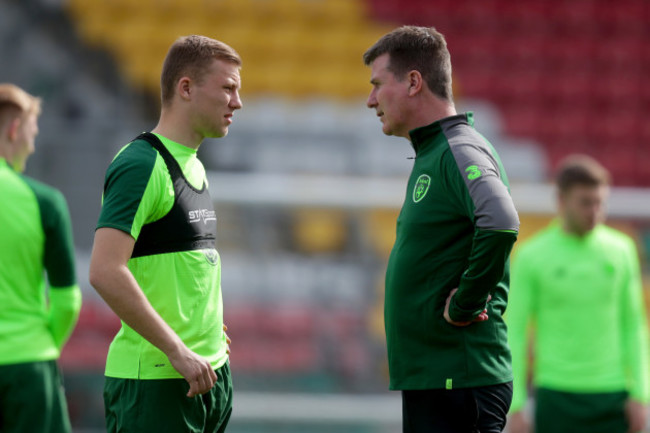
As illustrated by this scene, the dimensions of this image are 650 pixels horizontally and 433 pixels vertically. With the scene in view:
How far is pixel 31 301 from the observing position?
3646 millimetres

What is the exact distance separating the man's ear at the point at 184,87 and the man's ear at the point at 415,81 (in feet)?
2.22

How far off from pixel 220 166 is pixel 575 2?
15.9 ft

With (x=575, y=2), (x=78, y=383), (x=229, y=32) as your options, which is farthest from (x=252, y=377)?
(x=575, y=2)

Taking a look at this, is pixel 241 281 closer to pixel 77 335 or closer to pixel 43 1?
pixel 77 335

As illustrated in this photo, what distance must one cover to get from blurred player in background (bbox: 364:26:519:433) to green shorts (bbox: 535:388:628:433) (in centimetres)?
177

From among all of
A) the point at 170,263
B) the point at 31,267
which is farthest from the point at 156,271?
the point at 31,267

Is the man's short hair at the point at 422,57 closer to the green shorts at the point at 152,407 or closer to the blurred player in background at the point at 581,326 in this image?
the green shorts at the point at 152,407

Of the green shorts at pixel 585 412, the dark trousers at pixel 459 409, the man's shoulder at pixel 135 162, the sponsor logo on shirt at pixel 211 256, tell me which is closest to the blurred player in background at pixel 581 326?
the green shorts at pixel 585 412

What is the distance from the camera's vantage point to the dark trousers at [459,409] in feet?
8.80

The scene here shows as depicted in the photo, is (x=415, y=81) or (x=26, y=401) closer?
(x=415, y=81)

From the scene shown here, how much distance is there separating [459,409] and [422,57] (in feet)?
3.54

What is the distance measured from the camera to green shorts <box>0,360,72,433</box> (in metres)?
3.57

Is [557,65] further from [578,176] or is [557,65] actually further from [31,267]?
[31,267]

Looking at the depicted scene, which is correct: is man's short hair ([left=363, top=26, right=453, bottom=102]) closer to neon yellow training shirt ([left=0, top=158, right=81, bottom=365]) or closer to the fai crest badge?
the fai crest badge
